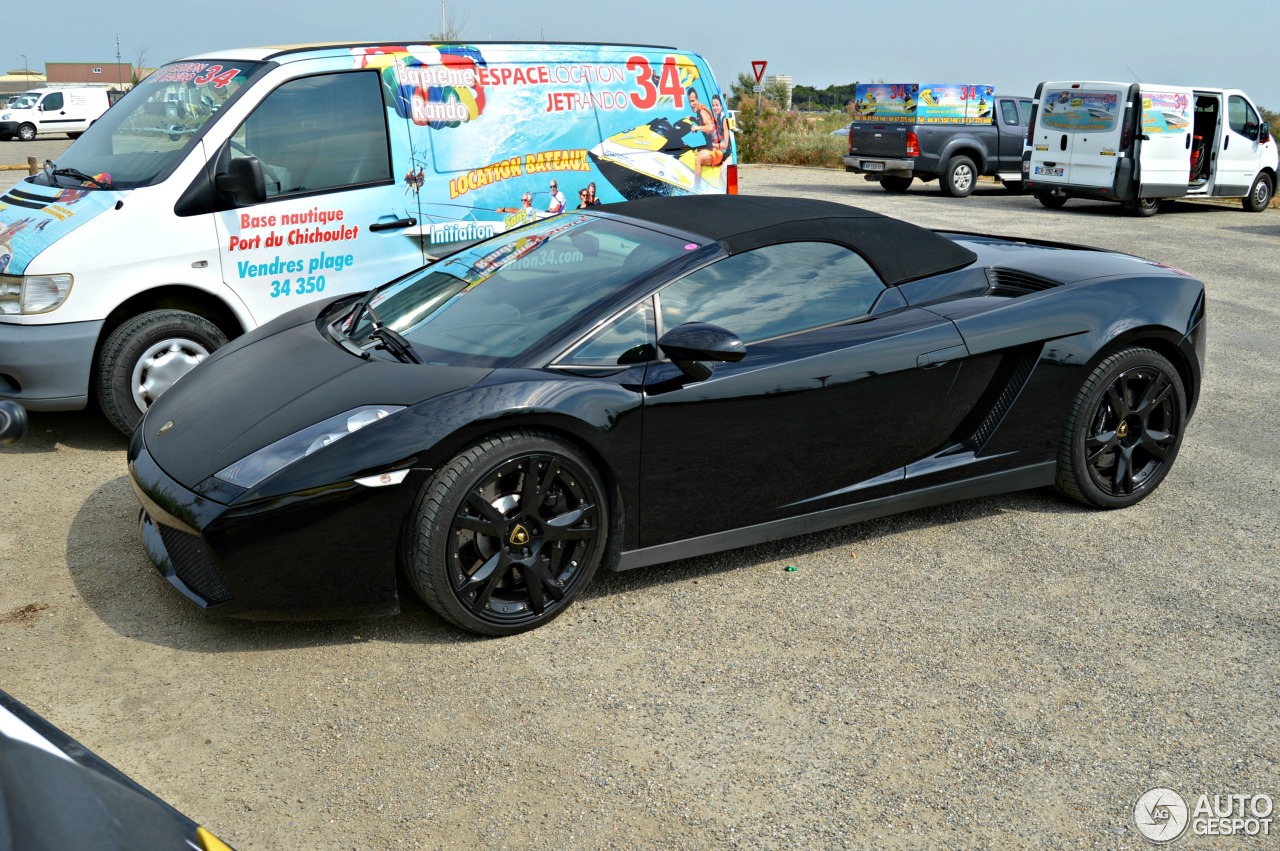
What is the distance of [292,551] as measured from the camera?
3553 mm

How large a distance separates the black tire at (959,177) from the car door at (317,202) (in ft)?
52.6

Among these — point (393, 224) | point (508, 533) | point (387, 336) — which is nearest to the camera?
point (508, 533)

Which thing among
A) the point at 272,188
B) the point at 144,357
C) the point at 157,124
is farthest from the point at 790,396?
the point at 157,124

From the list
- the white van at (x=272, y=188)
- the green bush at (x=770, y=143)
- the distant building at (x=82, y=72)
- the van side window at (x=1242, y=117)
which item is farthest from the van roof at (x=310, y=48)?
the distant building at (x=82, y=72)

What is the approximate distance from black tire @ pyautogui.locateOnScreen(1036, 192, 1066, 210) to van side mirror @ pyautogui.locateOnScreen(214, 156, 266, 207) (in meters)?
15.8

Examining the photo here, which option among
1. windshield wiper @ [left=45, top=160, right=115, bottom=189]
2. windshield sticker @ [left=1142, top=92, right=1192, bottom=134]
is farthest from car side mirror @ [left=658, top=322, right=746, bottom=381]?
windshield sticker @ [left=1142, top=92, right=1192, bottom=134]

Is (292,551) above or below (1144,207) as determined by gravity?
below

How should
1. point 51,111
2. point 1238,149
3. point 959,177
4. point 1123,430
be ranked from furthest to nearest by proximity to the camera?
1. point 51,111
2. point 959,177
3. point 1238,149
4. point 1123,430

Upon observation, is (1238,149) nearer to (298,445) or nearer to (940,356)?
(940,356)

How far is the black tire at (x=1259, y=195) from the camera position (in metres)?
19.0

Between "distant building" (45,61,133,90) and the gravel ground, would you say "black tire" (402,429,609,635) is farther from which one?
"distant building" (45,61,133,90)

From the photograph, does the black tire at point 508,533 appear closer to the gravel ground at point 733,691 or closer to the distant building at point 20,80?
the gravel ground at point 733,691

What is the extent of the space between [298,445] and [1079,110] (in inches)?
656

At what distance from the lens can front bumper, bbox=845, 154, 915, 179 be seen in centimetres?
2047
